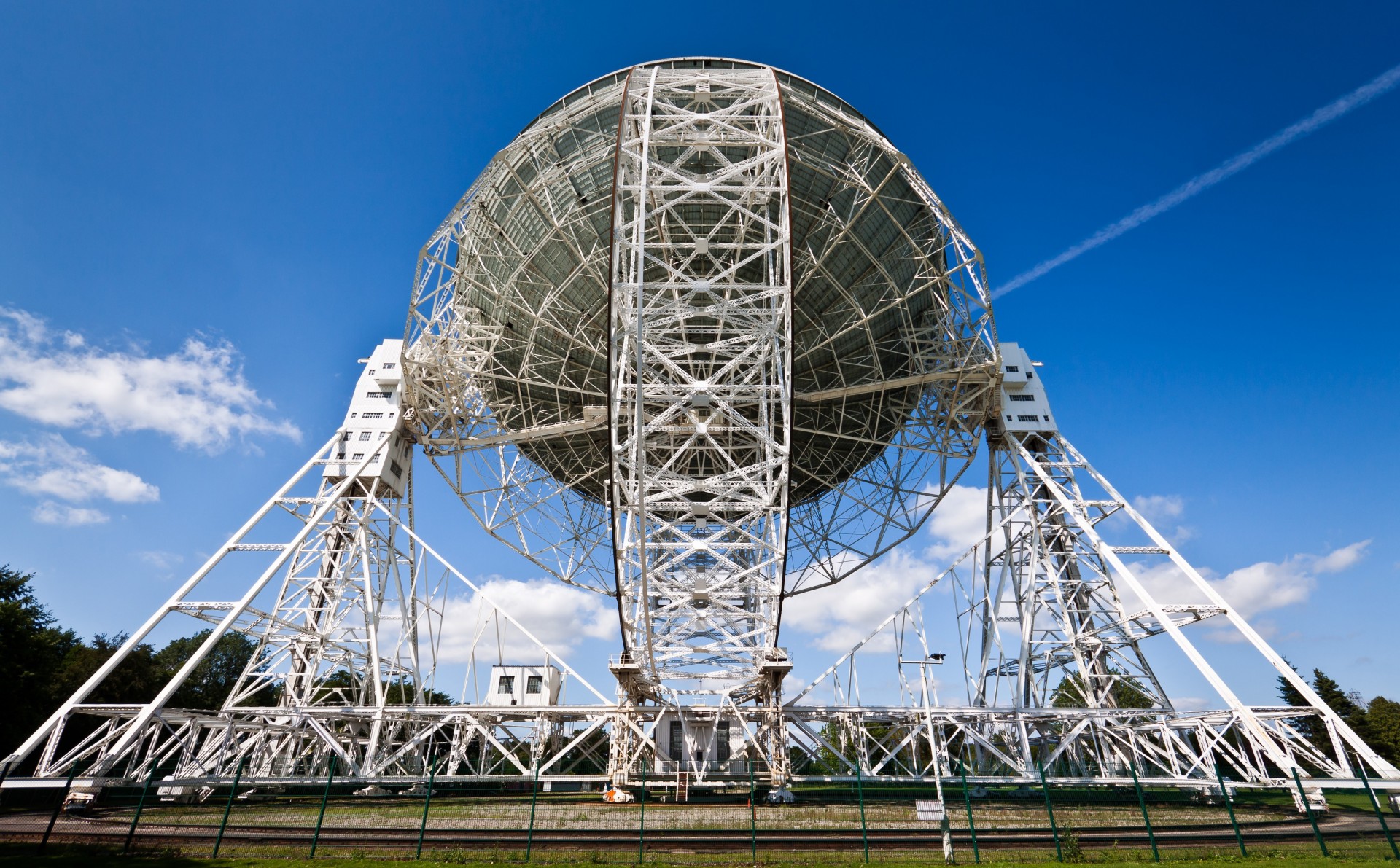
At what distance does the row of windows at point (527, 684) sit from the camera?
35.3m

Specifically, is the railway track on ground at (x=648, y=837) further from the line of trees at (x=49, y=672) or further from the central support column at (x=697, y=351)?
the line of trees at (x=49, y=672)

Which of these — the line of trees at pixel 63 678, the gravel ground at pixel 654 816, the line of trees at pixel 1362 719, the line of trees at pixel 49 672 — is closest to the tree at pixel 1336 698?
the line of trees at pixel 1362 719

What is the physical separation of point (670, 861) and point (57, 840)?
11.2 metres

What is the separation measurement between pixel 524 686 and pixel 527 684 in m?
0.54

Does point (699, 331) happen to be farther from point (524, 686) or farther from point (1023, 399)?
point (524, 686)

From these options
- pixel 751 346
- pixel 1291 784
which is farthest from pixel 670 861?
pixel 1291 784

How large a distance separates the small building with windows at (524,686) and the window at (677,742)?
33.4 feet

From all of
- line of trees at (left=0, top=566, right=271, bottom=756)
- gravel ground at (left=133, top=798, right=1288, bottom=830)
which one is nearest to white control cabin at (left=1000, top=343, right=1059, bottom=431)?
gravel ground at (left=133, top=798, right=1288, bottom=830)

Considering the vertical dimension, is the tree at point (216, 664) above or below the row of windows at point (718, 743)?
above

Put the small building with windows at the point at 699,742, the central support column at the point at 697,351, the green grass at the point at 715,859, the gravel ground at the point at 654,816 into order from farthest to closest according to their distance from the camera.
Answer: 1. the small building with windows at the point at 699,742
2. the central support column at the point at 697,351
3. the gravel ground at the point at 654,816
4. the green grass at the point at 715,859

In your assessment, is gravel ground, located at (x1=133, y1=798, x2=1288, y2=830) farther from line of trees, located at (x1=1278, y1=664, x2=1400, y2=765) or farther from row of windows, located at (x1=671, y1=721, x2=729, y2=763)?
line of trees, located at (x1=1278, y1=664, x2=1400, y2=765)

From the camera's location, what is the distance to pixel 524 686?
35.0 meters

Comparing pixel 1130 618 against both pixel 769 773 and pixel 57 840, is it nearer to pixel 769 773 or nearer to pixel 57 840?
pixel 769 773

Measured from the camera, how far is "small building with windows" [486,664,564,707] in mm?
34469
